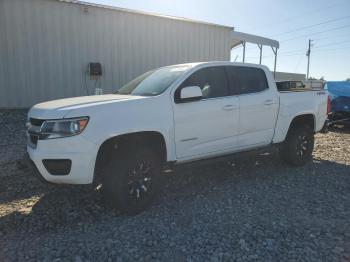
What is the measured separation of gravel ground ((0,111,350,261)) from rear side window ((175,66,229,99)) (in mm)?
1457

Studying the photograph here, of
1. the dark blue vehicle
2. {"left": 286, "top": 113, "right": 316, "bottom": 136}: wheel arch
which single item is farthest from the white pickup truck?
the dark blue vehicle

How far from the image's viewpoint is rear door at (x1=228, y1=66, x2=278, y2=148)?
536cm

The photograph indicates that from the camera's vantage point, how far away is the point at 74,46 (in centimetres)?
1176

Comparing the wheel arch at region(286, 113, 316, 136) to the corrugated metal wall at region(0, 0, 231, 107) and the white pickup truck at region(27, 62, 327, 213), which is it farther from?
the corrugated metal wall at region(0, 0, 231, 107)

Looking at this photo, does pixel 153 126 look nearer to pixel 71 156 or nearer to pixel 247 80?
pixel 71 156

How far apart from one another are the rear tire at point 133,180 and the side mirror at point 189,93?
82 centimetres

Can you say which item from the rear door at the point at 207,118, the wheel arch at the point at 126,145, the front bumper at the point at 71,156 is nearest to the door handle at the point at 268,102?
the rear door at the point at 207,118

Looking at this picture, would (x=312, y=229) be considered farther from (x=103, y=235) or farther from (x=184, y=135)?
(x=103, y=235)

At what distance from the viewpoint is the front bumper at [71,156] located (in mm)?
3709

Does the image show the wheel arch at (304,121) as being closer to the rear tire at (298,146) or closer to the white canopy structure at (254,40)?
the rear tire at (298,146)

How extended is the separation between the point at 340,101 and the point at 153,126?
915 cm

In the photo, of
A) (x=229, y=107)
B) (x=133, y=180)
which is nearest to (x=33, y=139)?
(x=133, y=180)

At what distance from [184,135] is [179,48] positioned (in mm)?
9886

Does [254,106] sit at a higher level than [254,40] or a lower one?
lower
